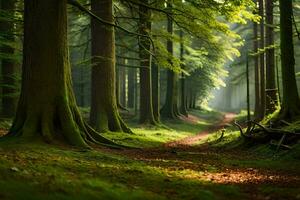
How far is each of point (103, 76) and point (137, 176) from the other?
10.6 m

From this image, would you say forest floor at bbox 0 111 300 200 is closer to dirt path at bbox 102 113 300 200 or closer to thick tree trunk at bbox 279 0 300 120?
dirt path at bbox 102 113 300 200

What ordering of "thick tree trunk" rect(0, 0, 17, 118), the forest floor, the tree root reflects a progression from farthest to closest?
"thick tree trunk" rect(0, 0, 17, 118), the tree root, the forest floor

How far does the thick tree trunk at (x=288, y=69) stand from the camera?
14.9 metres

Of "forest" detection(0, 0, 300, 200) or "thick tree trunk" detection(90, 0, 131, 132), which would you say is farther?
"thick tree trunk" detection(90, 0, 131, 132)

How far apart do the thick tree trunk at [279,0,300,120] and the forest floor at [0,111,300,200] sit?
290 cm

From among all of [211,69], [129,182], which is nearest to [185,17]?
[129,182]

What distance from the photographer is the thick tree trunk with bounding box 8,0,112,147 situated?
11.6m

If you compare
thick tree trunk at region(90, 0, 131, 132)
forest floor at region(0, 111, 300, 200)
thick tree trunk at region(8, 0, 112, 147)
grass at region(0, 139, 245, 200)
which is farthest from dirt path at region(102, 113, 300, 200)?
thick tree trunk at region(90, 0, 131, 132)

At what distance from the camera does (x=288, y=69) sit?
49.2 feet

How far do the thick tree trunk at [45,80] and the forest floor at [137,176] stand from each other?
793 millimetres

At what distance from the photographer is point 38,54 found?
1177cm

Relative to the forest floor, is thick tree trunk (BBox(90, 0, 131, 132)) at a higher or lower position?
higher

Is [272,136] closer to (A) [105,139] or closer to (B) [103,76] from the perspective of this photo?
(A) [105,139]

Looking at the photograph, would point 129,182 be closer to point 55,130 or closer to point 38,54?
Answer: point 55,130
